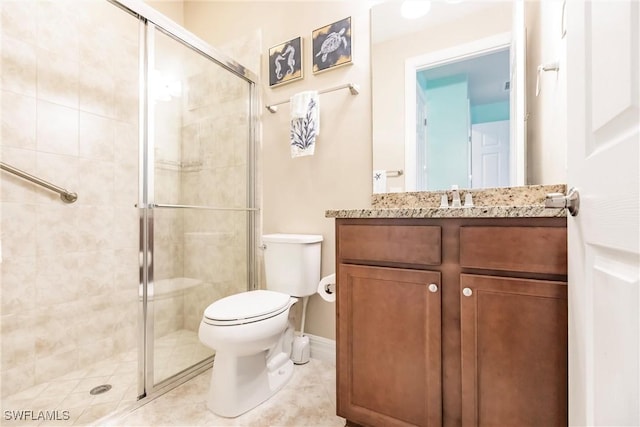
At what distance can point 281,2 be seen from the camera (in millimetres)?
2047

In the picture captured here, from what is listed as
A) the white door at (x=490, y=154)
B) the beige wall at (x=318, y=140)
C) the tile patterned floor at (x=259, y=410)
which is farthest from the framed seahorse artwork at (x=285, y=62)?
the tile patterned floor at (x=259, y=410)

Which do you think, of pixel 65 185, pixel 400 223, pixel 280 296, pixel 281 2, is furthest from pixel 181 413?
pixel 281 2

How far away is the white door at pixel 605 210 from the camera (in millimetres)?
413

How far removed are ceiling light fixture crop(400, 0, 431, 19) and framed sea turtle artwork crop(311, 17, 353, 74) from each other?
1.02 ft

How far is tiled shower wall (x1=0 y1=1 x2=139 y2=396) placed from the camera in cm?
152

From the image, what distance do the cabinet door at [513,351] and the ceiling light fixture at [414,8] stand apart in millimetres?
1403

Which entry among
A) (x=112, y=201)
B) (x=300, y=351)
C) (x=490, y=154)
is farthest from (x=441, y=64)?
(x=112, y=201)

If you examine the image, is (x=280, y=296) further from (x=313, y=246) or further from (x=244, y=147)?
(x=244, y=147)

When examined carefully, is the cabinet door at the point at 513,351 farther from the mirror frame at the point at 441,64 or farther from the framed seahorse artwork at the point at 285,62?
the framed seahorse artwork at the point at 285,62

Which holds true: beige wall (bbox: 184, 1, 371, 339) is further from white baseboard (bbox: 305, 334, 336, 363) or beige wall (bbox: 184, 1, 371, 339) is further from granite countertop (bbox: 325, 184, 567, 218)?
granite countertop (bbox: 325, 184, 567, 218)

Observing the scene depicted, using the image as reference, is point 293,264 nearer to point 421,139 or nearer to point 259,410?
point 259,410

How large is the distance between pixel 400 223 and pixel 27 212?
188 cm

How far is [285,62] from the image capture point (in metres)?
2.03

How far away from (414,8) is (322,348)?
1995mm
